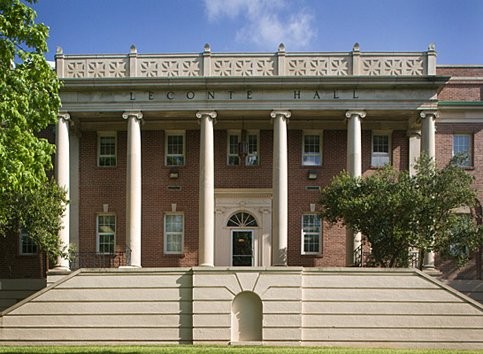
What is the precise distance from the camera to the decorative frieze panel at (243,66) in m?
27.5

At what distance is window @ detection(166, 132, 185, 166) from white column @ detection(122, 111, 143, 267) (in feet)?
11.1

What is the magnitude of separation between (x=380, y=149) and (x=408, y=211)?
27.1ft

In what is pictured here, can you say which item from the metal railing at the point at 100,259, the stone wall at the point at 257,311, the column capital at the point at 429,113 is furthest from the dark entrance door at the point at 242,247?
the column capital at the point at 429,113

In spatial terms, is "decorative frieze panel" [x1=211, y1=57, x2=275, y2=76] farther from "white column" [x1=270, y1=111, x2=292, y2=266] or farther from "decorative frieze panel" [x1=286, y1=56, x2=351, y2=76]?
"white column" [x1=270, y1=111, x2=292, y2=266]

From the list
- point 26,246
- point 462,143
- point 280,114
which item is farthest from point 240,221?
point 462,143

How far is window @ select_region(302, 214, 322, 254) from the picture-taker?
30.3m

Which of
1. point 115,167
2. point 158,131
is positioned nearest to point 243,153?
point 158,131

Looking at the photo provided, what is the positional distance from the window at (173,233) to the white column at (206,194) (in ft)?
12.5

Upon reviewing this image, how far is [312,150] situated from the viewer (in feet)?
102

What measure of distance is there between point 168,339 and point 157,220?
8.78 meters

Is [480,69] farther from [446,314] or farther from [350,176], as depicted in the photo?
[446,314]

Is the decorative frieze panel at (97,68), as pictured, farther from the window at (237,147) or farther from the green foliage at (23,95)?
the green foliage at (23,95)

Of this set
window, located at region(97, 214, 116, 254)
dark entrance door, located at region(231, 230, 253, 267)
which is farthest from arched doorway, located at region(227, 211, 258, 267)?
window, located at region(97, 214, 116, 254)

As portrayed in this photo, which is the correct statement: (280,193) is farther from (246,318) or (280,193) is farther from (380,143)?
(380,143)
